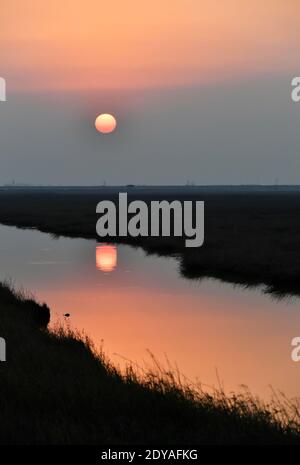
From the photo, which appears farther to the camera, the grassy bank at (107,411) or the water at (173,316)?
the water at (173,316)

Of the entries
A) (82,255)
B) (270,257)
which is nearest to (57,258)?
(82,255)

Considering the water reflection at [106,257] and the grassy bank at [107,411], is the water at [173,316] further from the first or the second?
the grassy bank at [107,411]

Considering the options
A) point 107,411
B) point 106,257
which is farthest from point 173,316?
point 106,257

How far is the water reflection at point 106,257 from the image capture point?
43.0m

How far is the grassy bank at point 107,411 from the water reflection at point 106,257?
2781cm

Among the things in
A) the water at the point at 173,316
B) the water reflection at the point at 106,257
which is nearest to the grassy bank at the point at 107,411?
the water at the point at 173,316

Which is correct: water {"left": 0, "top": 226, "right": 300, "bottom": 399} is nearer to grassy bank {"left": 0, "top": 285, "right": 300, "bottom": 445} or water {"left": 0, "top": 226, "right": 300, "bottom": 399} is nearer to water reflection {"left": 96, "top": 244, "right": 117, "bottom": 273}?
water reflection {"left": 96, "top": 244, "right": 117, "bottom": 273}

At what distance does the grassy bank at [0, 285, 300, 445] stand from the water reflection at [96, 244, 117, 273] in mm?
27808

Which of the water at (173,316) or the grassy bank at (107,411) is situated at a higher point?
the water at (173,316)

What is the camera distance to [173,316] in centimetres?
2631

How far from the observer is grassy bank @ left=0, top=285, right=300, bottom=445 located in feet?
31.9

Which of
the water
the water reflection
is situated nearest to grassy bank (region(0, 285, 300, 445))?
the water

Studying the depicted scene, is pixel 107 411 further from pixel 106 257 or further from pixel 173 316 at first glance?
pixel 106 257

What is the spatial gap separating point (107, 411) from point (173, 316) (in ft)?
50.8
